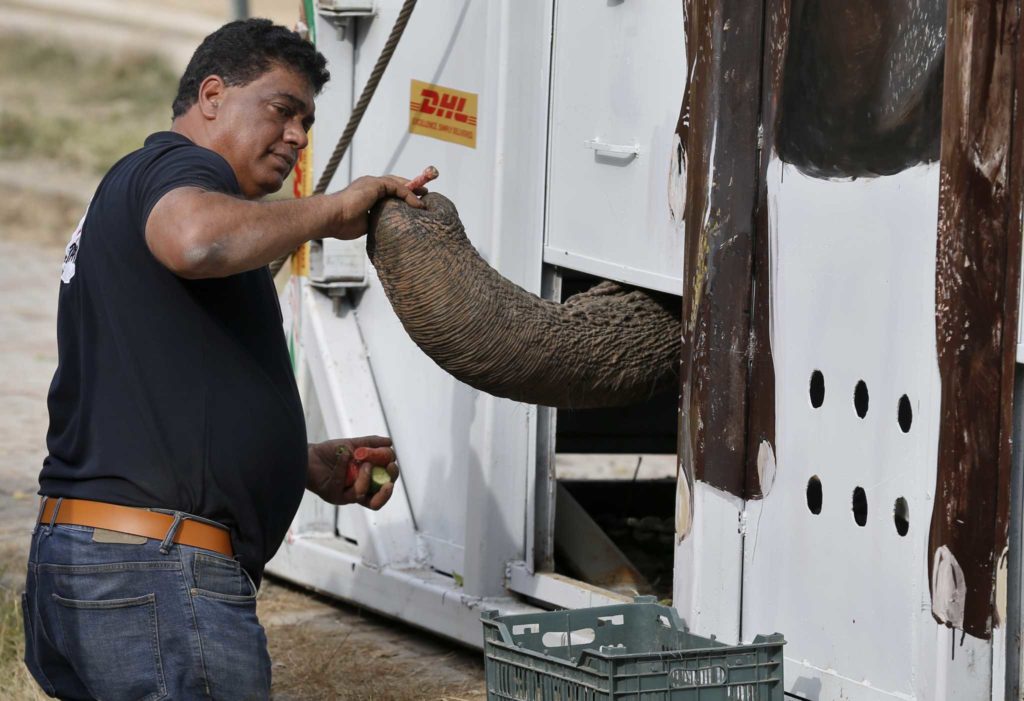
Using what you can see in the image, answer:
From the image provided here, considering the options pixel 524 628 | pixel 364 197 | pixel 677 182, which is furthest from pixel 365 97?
pixel 524 628

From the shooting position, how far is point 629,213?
450 cm

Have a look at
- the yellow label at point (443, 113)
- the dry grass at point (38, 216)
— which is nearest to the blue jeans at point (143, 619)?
the yellow label at point (443, 113)

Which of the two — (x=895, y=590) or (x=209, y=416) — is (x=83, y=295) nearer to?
(x=209, y=416)

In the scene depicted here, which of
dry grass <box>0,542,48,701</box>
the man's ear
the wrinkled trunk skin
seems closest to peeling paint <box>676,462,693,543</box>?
the wrinkled trunk skin

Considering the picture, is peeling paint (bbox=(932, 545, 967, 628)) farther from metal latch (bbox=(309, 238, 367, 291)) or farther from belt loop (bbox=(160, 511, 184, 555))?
metal latch (bbox=(309, 238, 367, 291))

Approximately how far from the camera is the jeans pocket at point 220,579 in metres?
3.29

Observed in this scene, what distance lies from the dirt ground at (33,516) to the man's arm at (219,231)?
2.07m

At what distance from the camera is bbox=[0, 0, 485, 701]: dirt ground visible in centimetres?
509

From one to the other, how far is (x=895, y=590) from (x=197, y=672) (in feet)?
5.14

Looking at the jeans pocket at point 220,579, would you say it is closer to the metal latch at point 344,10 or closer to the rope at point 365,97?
the rope at point 365,97

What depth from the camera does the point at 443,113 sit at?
5.37 m

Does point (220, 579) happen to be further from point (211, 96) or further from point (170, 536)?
point (211, 96)

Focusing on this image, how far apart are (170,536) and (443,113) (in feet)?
8.10

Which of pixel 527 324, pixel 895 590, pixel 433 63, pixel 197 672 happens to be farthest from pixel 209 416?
pixel 433 63
